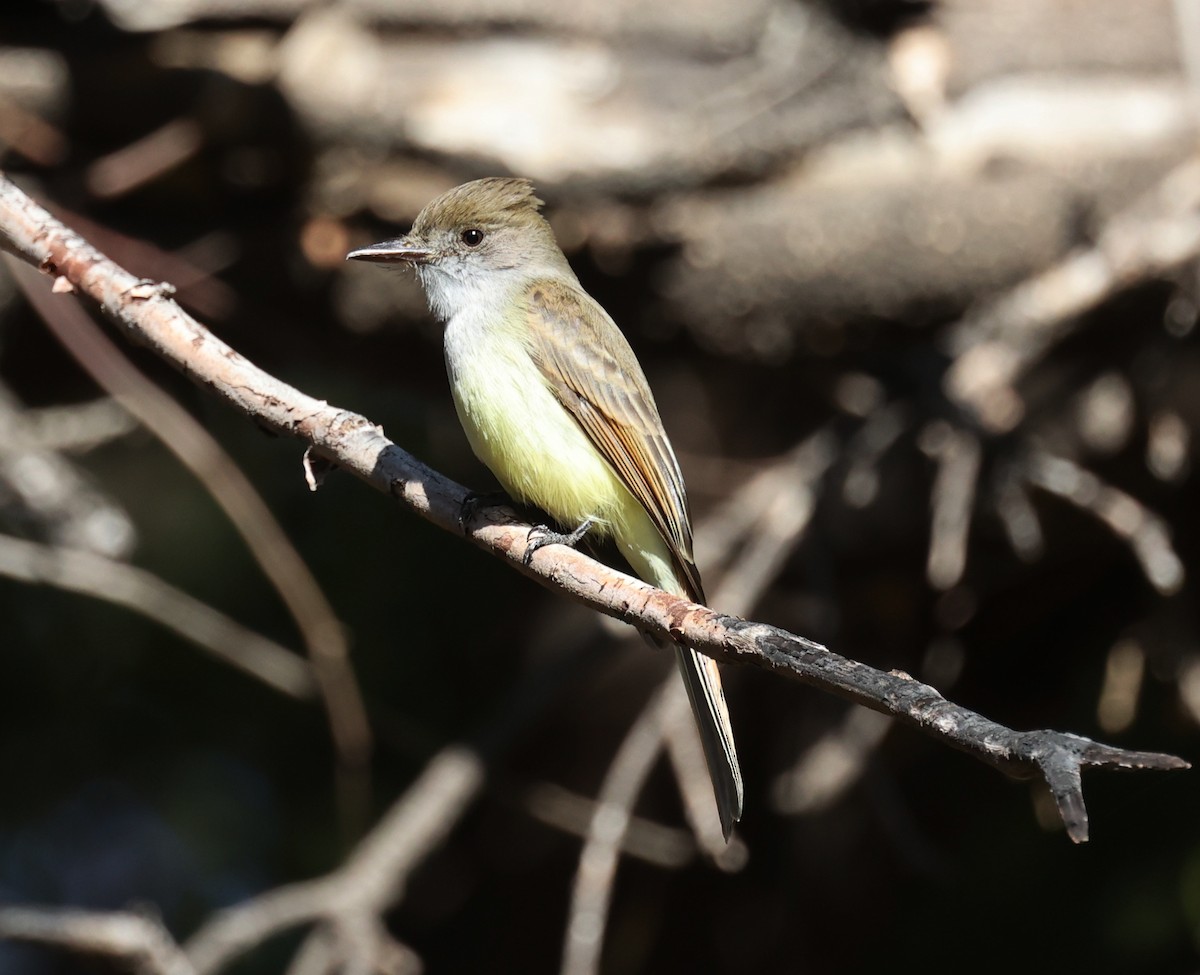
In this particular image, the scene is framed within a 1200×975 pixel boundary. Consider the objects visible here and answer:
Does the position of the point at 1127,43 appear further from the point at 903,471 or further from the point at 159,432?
the point at 159,432

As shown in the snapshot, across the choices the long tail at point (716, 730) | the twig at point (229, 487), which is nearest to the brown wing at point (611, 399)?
the long tail at point (716, 730)

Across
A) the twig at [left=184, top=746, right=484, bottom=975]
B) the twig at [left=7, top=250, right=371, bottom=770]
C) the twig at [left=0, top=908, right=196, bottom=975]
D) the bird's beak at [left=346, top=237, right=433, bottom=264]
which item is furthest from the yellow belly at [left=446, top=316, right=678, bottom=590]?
the twig at [left=0, top=908, right=196, bottom=975]

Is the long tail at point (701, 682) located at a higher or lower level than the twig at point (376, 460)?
lower

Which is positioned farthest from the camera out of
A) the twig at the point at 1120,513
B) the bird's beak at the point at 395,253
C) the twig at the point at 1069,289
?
the twig at the point at 1069,289

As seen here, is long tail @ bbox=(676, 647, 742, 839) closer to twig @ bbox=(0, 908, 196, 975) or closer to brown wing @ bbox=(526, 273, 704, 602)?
brown wing @ bbox=(526, 273, 704, 602)

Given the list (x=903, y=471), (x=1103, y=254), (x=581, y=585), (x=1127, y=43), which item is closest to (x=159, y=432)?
(x=581, y=585)

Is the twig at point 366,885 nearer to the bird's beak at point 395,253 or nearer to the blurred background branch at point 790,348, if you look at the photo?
the blurred background branch at point 790,348

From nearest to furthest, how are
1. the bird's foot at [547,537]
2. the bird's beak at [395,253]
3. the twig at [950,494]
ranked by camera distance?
the bird's foot at [547,537]
the bird's beak at [395,253]
the twig at [950,494]
